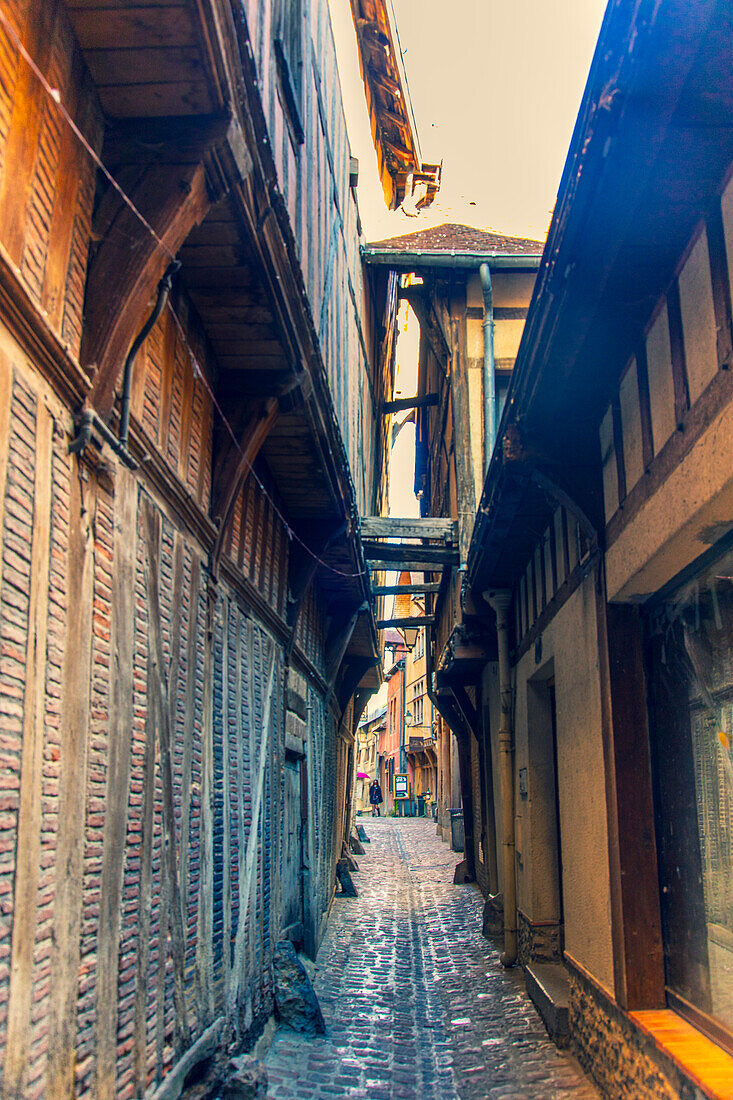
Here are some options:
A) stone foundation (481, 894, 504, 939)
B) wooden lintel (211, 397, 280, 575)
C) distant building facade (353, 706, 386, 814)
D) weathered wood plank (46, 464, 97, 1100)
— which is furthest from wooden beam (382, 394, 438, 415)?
distant building facade (353, 706, 386, 814)

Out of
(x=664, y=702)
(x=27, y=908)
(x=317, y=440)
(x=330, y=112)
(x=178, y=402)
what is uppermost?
(x=330, y=112)

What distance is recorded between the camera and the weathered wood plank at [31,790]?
2.23 meters

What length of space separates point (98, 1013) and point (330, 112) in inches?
258

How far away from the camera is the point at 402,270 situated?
12.6 metres

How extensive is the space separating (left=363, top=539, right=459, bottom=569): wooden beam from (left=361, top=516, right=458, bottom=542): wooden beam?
0.25 m

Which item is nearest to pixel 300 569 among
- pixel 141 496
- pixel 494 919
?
pixel 494 919

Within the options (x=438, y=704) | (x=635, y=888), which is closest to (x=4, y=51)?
(x=635, y=888)

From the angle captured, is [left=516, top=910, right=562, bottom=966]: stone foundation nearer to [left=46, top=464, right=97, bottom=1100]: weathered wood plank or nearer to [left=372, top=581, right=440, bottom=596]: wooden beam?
[left=46, top=464, right=97, bottom=1100]: weathered wood plank

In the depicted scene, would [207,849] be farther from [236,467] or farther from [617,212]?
[617,212]

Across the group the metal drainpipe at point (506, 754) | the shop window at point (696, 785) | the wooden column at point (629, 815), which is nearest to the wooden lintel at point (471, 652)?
the metal drainpipe at point (506, 754)

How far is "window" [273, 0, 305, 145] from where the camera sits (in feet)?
15.0

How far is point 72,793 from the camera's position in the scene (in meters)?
2.68

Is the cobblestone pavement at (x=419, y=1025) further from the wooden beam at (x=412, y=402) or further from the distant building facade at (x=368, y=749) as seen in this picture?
the distant building facade at (x=368, y=749)

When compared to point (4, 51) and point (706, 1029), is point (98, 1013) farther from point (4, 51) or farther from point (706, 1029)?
point (4, 51)
